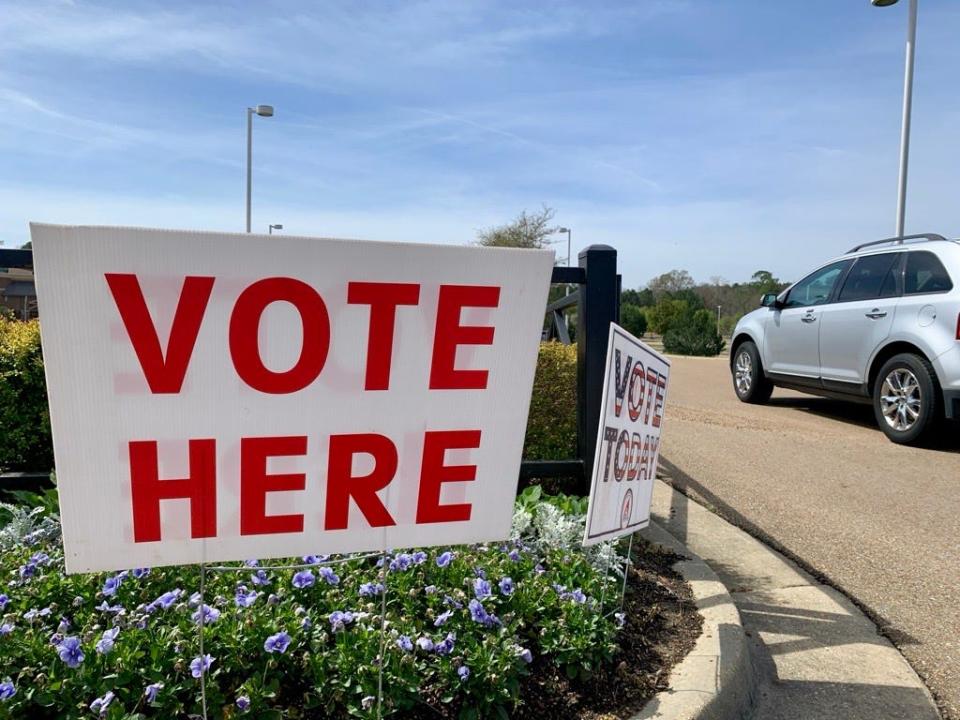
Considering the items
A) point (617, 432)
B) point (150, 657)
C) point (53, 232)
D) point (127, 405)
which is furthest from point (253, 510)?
point (617, 432)

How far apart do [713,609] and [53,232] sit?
262 centimetres

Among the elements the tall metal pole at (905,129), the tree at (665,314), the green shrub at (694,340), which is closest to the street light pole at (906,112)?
the tall metal pole at (905,129)

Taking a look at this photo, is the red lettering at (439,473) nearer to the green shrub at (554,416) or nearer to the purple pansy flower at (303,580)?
the purple pansy flower at (303,580)

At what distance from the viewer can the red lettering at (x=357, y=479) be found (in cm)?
199

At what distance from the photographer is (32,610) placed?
7.55 feet

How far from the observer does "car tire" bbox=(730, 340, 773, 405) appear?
29.9ft

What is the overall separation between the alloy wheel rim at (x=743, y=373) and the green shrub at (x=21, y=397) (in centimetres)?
768

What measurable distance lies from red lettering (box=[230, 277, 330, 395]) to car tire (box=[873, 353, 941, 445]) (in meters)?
6.00

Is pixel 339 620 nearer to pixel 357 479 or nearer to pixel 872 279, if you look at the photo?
pixel 357 479

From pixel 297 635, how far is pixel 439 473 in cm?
69

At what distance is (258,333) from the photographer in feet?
6.22

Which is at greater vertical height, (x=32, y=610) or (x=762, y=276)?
(x=762, y=276)

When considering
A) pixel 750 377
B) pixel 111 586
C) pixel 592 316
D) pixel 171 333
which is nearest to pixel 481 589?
pixel 111 586

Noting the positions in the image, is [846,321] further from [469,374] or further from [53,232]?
[53,232]
